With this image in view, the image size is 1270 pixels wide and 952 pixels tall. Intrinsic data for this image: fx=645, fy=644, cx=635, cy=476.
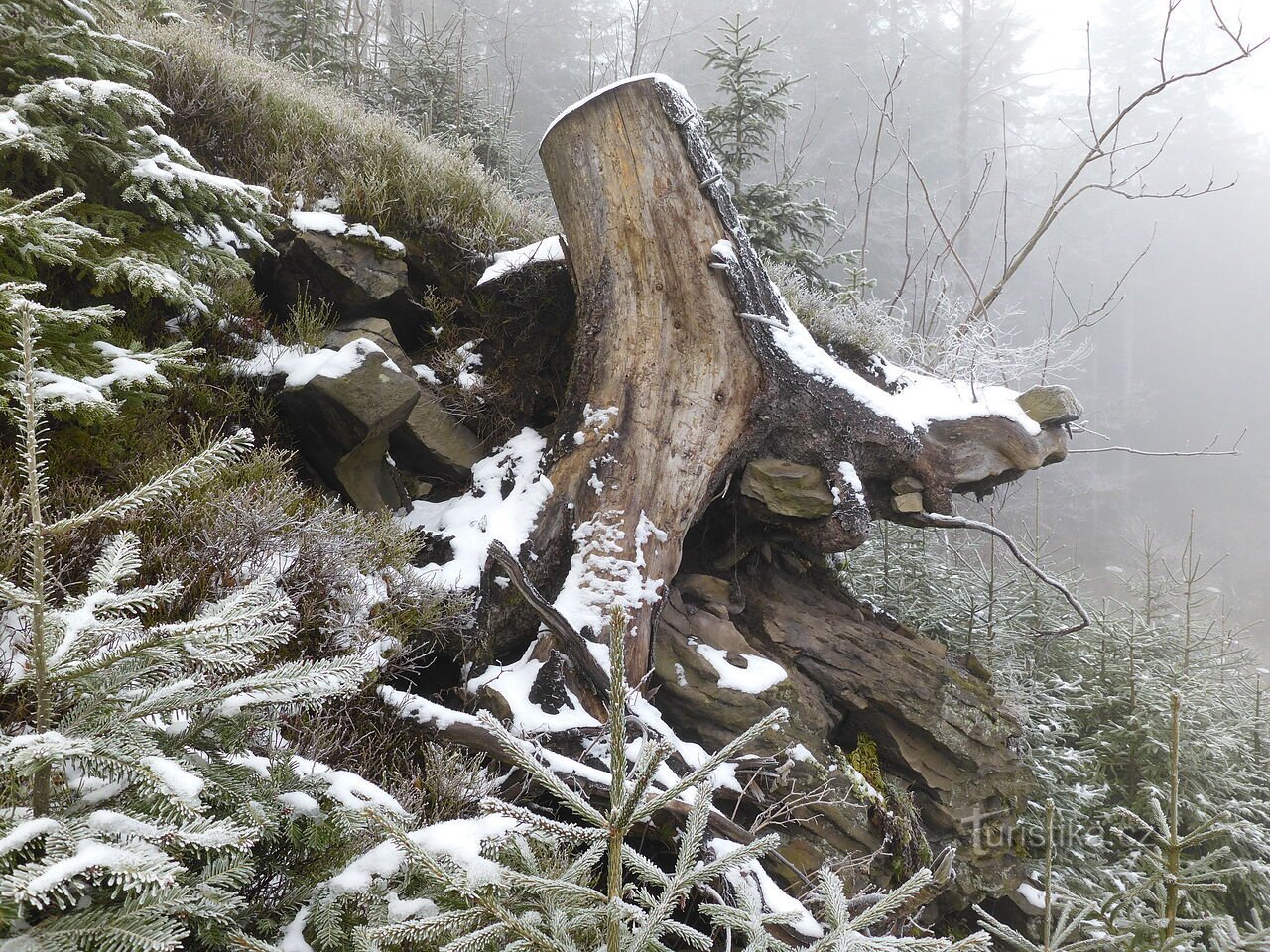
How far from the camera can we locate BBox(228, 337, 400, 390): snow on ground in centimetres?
362

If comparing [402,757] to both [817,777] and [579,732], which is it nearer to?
[579,732]

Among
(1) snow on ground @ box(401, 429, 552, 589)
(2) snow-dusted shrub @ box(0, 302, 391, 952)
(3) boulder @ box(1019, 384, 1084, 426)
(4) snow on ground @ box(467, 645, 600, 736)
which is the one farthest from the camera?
(3) boulder @ box(1019, 384, 1084, 426)

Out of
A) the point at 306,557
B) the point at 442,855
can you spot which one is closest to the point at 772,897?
the point at 442,855

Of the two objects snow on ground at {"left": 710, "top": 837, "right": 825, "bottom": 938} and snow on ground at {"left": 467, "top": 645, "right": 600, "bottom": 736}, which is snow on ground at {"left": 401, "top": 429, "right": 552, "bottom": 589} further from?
snow on ground at {"left": 710, "top": 837, "right": 825, "bottom": 938}

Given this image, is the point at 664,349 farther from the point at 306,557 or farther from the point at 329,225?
the point at 329,225

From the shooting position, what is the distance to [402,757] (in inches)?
96.7

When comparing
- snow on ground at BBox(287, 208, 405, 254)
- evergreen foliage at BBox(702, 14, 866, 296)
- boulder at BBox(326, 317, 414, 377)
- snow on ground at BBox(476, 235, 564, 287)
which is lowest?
boulder at BBox(326, 317, 414, 377)

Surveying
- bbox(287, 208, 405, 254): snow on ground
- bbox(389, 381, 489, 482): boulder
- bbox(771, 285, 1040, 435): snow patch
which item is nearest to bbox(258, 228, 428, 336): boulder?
bbox(287, 208, 405, 254): snow on ground

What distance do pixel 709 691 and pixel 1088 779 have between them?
433 cm

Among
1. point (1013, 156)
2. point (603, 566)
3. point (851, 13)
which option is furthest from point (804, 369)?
point (1013, 156)

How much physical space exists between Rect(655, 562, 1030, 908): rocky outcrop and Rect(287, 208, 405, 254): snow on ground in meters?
3.11

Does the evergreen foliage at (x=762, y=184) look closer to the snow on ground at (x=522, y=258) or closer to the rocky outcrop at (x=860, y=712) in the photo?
the snow on ground at (x=522, y=258)

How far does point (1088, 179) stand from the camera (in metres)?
26.2

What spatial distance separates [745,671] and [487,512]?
1.71m
